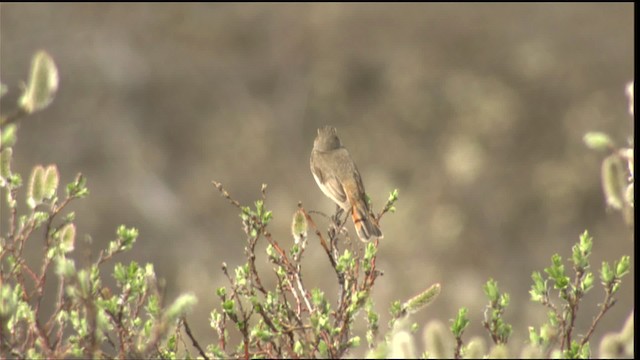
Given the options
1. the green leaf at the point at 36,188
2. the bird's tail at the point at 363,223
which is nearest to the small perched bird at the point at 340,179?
the bird's tail at the point at 363,223

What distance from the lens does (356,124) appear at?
18812 millimetres

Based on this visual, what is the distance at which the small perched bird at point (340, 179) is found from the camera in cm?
513

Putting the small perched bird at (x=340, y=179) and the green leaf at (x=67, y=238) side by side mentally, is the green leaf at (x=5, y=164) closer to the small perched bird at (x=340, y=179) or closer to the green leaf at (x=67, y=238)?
the green leaf at (x=67, y=238)

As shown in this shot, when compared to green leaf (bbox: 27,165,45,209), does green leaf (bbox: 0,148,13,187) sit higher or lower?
higher

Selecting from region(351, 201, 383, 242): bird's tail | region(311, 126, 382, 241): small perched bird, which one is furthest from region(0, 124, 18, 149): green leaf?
region(351, 201, 383, 242): bird's tail

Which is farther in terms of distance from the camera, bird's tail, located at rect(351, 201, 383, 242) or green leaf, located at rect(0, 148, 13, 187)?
bird's tail, located at rect(351, 201, 383, 242)

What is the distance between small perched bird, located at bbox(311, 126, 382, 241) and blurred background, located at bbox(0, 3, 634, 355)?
35.2 ft

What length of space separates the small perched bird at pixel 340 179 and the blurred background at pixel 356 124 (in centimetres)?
1072

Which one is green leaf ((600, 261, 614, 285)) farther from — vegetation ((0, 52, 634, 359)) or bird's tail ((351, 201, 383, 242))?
bird's tail ((351, 201, 383, 242))

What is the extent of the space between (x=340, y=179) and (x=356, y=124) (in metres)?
13.6

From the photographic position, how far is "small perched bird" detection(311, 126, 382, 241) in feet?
16.8

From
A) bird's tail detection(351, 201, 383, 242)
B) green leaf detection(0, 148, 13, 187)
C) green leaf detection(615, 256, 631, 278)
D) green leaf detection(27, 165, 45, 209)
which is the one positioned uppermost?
bird's tail detection(351, 201, 383, 242)

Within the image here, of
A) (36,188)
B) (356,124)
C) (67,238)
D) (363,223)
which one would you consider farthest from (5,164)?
(356,124)

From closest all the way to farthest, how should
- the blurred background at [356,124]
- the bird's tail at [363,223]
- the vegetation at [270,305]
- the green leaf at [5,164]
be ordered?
the vegetation at [270,305], the green leaf at [5,164], the bird's tail at [363,223], the blurred background at [356,124]
